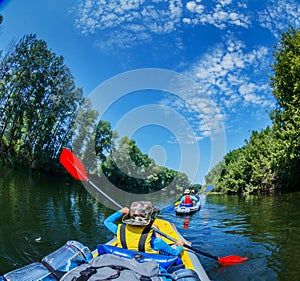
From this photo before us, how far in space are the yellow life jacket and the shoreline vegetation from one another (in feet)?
62.0

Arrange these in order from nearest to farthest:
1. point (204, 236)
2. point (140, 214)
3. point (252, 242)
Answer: point (140, 214), point (252, 242), point (204, 236)

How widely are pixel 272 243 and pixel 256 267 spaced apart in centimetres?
191

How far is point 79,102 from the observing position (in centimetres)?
3559

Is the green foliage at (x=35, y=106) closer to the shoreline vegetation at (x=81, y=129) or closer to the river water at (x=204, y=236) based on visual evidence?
the shoreline vegetation at (x=81, y=129)

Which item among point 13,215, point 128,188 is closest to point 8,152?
point 128,188

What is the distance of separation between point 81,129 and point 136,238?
34678 mm

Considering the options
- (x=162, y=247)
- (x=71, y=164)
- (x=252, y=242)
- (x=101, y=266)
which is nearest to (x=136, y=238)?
(x=162, y=247)

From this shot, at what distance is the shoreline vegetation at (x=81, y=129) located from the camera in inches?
853

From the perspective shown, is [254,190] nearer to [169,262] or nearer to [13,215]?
[13,215]

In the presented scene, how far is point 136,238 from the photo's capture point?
3705 mm

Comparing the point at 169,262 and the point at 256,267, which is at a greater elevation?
the point at 169,262

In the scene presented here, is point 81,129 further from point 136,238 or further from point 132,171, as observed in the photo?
point 136,238

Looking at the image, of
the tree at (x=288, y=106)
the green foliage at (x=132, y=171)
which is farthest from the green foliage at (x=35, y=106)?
the tree at (x=288, y=106)

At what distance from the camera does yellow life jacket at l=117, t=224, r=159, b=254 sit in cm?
368
